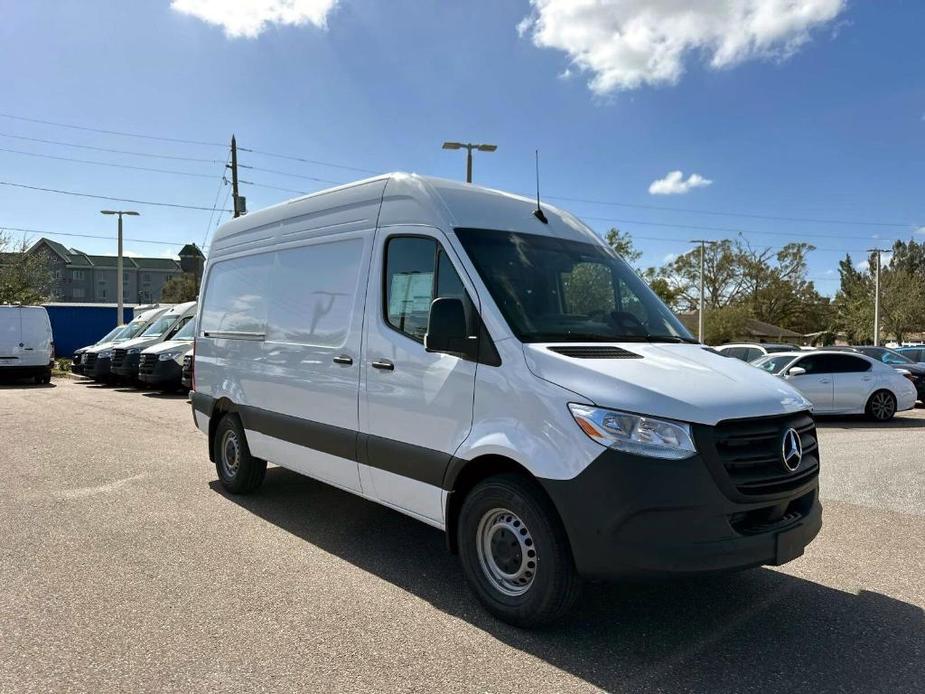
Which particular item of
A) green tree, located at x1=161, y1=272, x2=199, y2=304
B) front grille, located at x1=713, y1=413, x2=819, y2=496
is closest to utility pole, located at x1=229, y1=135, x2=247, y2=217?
front grille, located at x1=713, y1=413, x2=819, y2=496

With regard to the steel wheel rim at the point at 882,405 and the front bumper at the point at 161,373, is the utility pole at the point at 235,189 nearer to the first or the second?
the front bumper at the point at 161,373

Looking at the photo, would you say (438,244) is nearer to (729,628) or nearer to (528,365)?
(528,365)

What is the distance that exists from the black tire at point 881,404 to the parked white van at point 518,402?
36.2ft

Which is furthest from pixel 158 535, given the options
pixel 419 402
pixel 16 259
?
pixel 16 259

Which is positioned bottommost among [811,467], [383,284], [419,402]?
[811,467]

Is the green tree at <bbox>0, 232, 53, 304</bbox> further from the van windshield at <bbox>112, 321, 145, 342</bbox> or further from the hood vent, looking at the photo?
the hood vent

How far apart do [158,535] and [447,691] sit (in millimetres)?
3201

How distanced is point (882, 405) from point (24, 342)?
70.2ft

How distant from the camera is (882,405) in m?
13.6

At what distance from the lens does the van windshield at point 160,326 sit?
61.9 feet

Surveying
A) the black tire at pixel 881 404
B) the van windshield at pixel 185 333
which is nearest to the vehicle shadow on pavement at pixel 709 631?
the black tire at pixel 881 404

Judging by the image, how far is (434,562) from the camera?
15.8 feet

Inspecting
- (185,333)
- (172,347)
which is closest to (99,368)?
(185,333)

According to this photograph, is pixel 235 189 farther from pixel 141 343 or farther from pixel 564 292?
pixel 564 292
